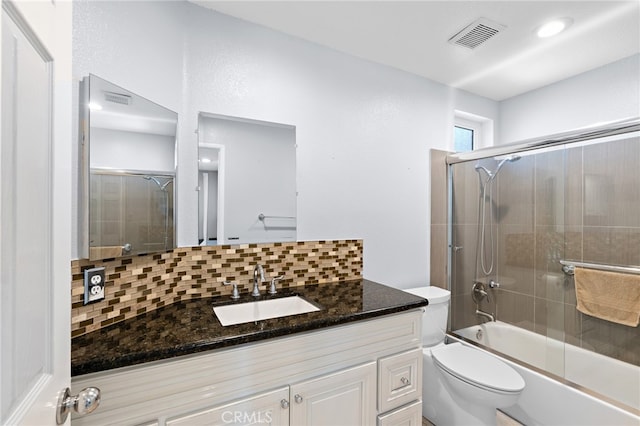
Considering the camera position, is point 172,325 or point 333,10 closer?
point 172,325

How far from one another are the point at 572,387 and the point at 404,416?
108cm

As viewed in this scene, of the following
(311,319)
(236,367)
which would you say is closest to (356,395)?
(311,319)

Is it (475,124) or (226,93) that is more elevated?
(475,124)

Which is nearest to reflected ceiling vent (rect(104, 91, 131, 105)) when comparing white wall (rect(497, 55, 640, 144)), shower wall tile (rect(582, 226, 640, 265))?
shower wall tile (rect(582, 226, 640, 265))

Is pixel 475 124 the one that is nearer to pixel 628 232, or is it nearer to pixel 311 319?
pixel 628 232

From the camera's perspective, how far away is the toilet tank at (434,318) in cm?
211

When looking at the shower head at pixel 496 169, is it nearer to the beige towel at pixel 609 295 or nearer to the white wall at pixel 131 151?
the beige towel at pixel 609 295

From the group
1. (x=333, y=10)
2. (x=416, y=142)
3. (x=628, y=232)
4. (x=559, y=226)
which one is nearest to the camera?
(x=333, y=10)

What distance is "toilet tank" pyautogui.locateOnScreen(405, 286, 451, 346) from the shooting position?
211 centimetres

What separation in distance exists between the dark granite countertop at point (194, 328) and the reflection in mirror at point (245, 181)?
13.9 inches

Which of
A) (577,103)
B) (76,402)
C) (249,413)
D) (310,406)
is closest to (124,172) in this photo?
(76,402)

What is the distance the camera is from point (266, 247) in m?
1.74

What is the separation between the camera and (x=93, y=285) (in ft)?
3.68

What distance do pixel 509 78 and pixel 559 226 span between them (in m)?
1.21
